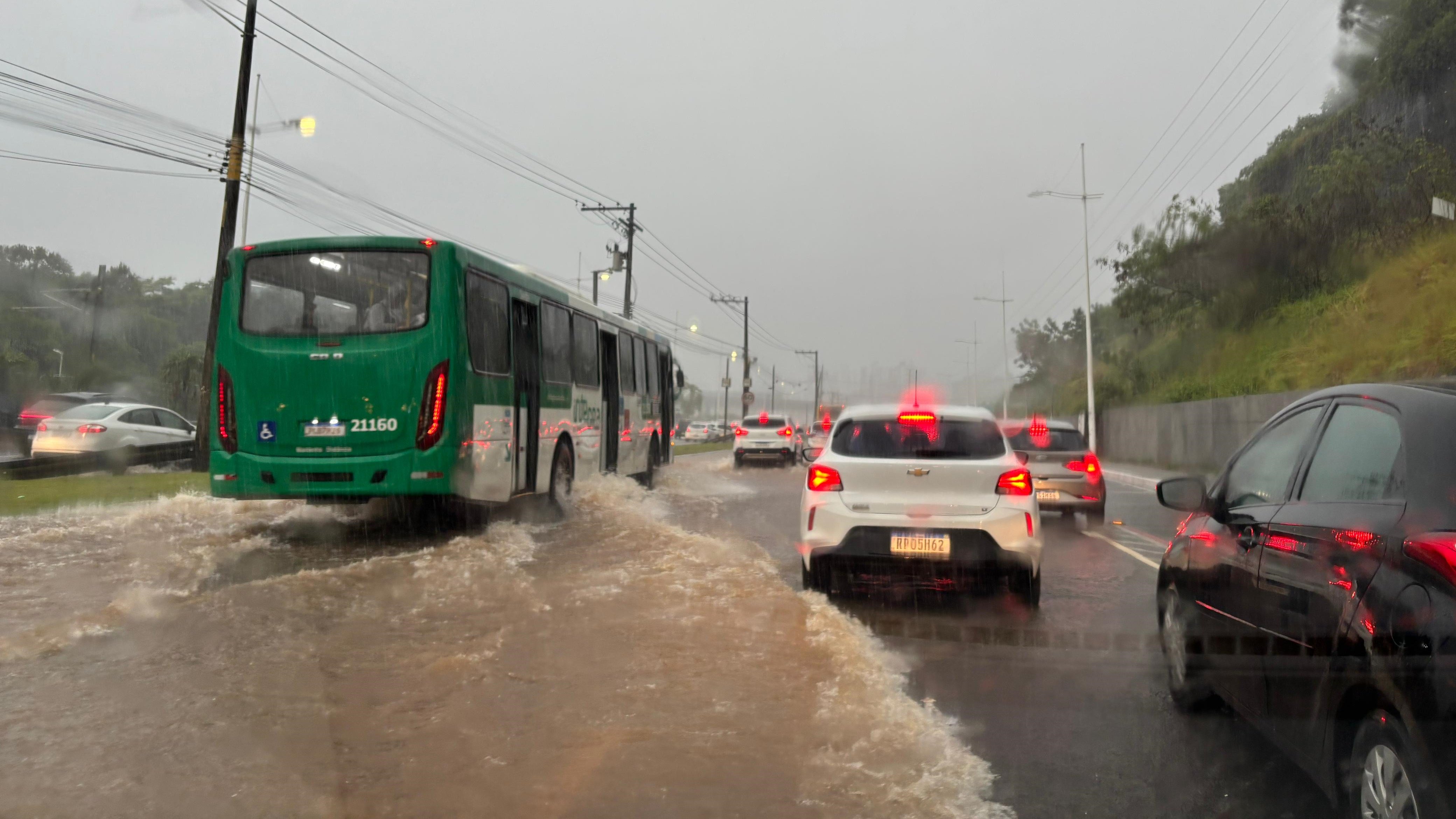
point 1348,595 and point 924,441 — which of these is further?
point 924,441

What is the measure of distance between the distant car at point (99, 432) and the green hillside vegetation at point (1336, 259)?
79.6ft

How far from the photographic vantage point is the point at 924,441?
815 cm

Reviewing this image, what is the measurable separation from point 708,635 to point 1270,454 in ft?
11.4

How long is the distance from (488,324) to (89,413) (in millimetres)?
12454

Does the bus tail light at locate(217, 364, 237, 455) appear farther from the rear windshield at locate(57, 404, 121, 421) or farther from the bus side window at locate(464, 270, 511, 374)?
the rear windshield at locate(57, 404, 121, 421)

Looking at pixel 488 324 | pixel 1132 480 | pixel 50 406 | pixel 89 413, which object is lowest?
pixel 1132 480

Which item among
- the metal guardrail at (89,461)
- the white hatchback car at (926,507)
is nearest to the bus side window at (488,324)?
the white hatchback car at (926,507)

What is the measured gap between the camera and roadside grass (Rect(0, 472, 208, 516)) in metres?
13.4

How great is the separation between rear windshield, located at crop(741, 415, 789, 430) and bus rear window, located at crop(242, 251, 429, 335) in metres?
21.8

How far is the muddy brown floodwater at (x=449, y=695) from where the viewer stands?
405cm

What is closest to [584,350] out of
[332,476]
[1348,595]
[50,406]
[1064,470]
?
[332,476]

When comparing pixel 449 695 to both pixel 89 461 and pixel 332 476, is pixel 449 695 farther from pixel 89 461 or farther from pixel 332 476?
pixel 89 461

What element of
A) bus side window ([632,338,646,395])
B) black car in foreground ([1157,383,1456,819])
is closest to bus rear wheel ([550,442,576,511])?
bus side window ([632,338,646,395])

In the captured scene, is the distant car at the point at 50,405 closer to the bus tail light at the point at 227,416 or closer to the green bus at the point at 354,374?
the bus tail light at the point at 227,416
